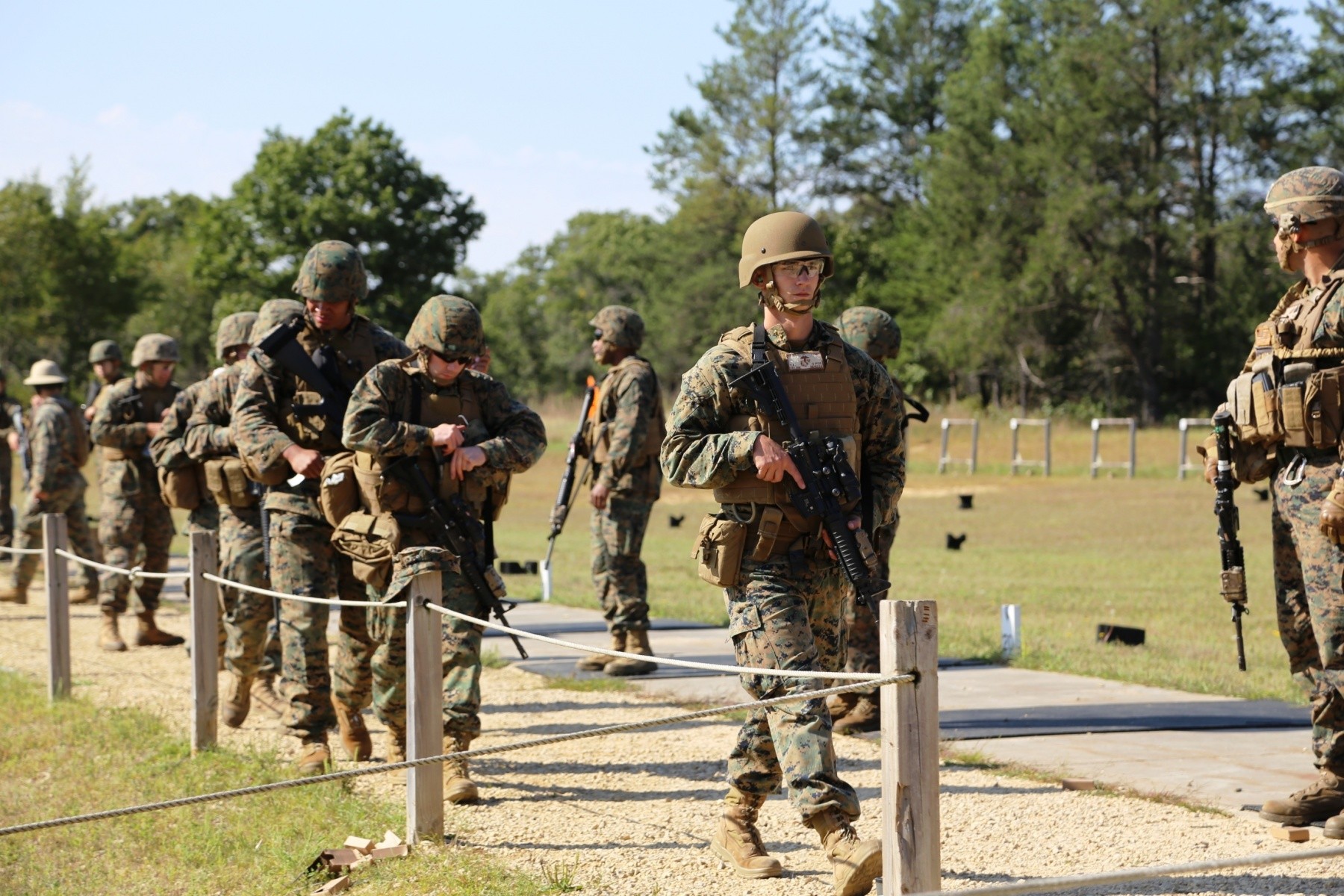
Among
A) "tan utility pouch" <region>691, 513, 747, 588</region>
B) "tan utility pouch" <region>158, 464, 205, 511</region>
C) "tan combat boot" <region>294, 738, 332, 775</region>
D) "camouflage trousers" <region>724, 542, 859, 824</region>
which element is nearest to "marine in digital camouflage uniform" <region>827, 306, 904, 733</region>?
"camouflage trousers" <region>724, 542, 859, 824</region>

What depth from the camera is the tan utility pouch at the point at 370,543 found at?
7062 mm

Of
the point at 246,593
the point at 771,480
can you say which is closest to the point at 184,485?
the point at 246,593

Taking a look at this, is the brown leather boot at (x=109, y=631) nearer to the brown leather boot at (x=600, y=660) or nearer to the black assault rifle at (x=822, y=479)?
the brown leather boot at (x=600, y=660)

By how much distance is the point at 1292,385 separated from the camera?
19.7 ft

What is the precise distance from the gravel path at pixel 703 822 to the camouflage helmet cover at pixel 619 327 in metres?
2.50

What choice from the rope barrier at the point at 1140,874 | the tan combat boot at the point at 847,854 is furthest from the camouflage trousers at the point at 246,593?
the rope barrier at the point at 1140,874

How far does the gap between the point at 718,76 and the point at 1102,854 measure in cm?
5987

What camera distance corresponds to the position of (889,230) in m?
67.2

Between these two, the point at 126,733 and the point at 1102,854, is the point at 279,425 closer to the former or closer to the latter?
the point at 126,733

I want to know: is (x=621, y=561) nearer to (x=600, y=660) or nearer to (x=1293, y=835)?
(x=600, y=660)

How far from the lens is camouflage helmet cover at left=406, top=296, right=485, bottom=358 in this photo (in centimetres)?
698

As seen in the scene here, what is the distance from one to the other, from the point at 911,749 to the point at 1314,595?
7.93ft

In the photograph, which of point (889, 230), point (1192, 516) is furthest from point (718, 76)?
point (1192, 516)

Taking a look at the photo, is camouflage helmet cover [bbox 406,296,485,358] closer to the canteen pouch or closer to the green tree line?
the canteen pouch
